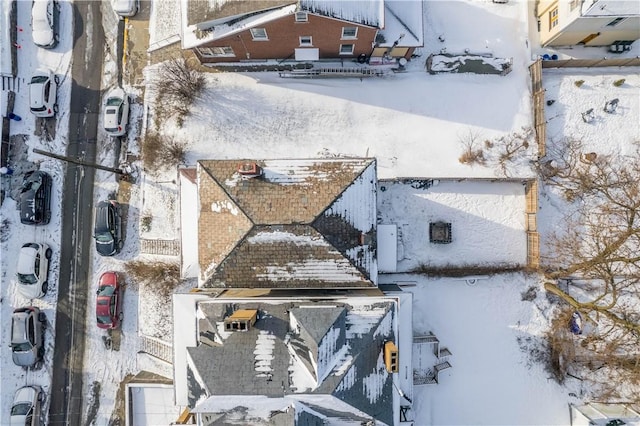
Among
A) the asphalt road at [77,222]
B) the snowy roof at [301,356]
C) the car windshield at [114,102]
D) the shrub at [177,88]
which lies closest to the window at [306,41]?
the shrub at [177,88]

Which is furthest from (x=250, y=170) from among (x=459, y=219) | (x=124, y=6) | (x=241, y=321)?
(x=124, y=6)

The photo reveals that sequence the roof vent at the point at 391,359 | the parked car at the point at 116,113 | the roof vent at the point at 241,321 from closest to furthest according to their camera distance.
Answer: the roof vent at the point at 241,321, the roof vent at the point at 391,359, the parked car at the point at 116,113

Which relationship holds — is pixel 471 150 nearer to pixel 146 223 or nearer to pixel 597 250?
pixel 597 250

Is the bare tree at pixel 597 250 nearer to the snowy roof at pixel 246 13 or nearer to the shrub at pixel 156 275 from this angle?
the snowy roof at pixel 246 13

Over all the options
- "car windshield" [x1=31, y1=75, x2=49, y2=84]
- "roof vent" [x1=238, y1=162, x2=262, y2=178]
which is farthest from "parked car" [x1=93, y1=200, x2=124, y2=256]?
"roof vent" [x1=238, y1=162, x2=262, y2=178]

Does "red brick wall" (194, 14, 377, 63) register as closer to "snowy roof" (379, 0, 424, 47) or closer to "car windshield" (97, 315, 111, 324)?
"snowy roof" (379, 0, 424, 47)

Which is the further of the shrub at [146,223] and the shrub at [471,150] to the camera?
the shrub at [146,223]

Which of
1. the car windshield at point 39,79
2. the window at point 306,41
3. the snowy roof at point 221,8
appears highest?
the snowy roof at point 221,8
